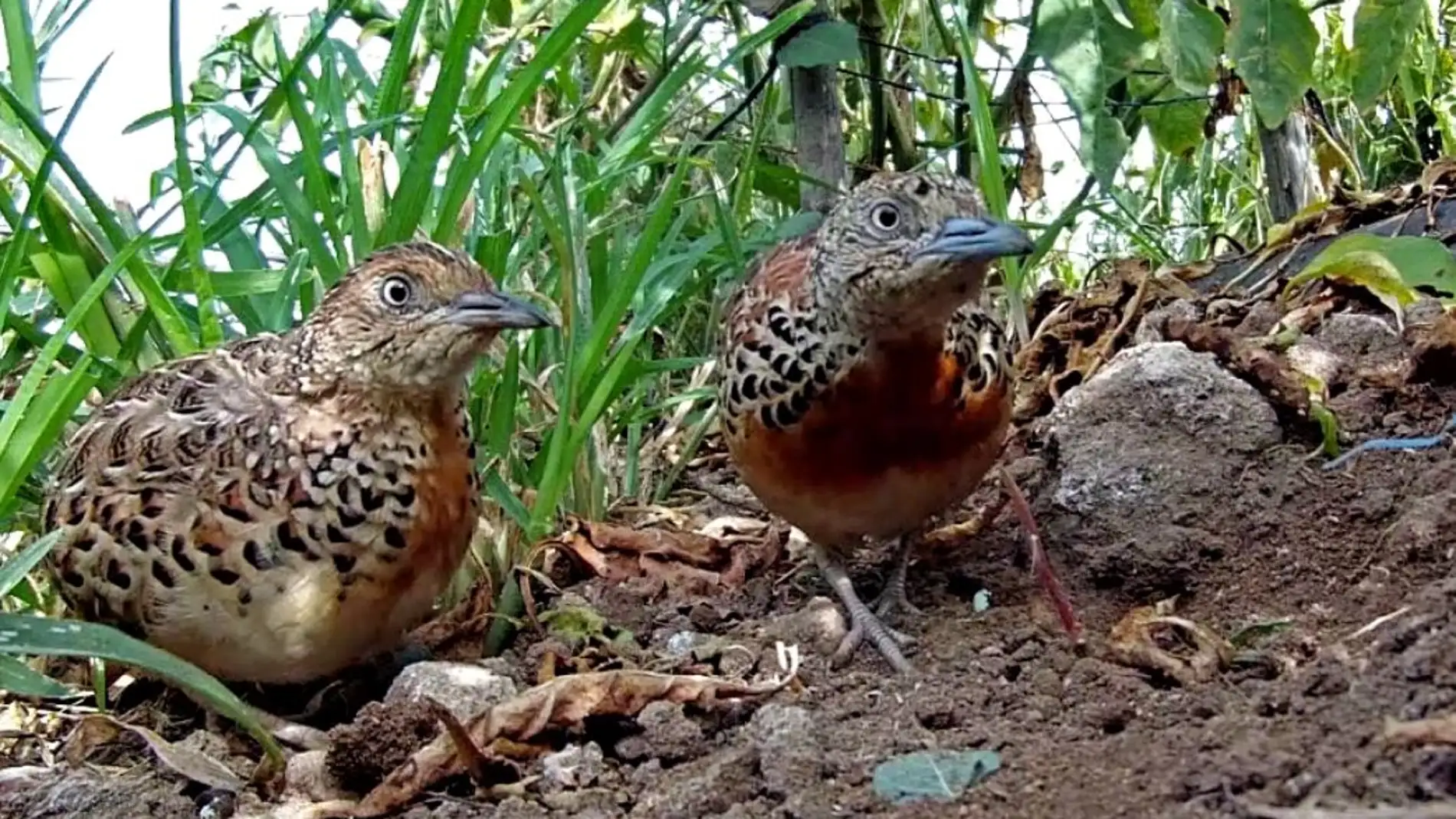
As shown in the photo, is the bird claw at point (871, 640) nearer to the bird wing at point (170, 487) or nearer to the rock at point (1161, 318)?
the bird wing at point (170, 487)

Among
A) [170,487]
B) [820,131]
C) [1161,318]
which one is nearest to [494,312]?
[170,487]

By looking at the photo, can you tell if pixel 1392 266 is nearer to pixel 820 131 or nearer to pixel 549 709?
pixel 820 131

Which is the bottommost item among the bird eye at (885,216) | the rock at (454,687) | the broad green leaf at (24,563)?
the rock at (454,687)

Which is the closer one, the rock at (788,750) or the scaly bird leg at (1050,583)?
the rock at (788,750)

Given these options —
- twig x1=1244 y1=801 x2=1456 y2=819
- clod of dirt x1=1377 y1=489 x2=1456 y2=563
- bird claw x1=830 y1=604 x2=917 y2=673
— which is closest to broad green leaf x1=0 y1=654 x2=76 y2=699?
bird claw x1=830 y1=604 x2=917 y2=673

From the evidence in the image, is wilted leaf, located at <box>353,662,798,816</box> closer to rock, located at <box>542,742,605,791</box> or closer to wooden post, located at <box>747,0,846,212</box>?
rock, located at <box>542,742,605,791</box>

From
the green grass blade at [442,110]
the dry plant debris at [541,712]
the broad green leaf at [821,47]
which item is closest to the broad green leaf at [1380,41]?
the broad green leaf at [821,47]
